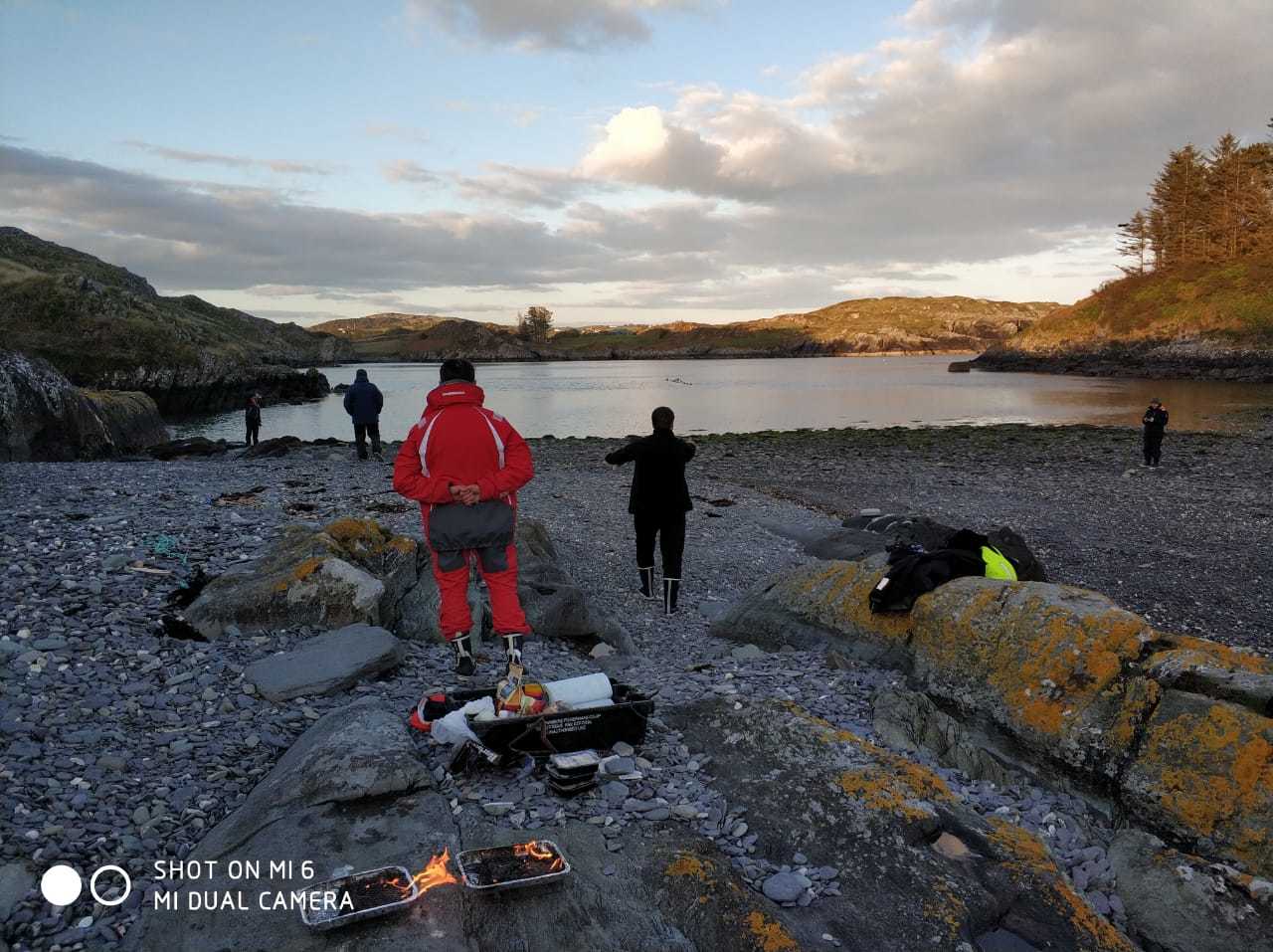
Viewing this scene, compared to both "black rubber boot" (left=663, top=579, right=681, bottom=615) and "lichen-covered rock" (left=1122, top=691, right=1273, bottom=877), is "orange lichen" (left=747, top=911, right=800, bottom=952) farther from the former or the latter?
"black rubber boot" (left=663, top=579, right=681, bottom=615)

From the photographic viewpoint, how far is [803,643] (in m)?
8.02

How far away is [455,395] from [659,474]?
4096 millimetres

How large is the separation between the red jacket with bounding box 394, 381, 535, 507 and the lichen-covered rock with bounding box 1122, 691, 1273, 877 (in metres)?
4.96

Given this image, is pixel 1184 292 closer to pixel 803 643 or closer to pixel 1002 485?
pixel 1002 485

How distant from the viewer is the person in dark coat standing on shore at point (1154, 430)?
962 inches

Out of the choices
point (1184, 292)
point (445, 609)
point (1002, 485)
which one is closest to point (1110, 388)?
point (1184, 292)

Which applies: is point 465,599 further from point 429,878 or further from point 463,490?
point 429,878

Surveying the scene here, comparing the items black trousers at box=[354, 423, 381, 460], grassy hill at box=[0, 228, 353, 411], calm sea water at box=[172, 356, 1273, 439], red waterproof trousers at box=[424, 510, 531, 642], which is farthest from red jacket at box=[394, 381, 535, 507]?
grassy hill at box=[0, 228, 353, 411]

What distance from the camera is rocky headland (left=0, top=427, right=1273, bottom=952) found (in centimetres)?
379

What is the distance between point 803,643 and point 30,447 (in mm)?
24620

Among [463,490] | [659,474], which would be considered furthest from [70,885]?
[659,474]

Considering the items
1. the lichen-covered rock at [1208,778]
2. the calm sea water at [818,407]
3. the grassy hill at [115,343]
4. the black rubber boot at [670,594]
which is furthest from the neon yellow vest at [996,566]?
the grassy hill at [115,343]

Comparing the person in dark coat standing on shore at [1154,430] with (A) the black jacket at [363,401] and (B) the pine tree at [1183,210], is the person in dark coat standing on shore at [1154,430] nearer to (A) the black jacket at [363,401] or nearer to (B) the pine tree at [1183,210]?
(A) the black jacket at [363,401]

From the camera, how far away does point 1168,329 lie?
302 ft
